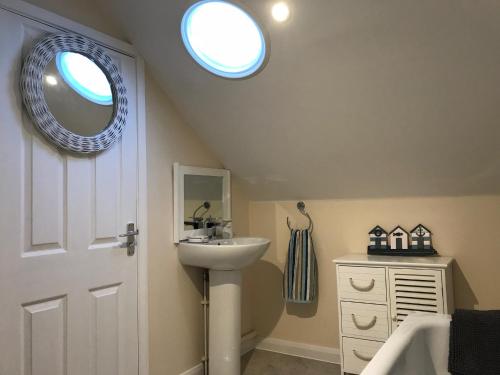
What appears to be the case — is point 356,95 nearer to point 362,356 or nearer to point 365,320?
point 365,320

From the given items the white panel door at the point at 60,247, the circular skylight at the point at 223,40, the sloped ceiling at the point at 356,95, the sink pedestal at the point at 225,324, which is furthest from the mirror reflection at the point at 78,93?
the sink pedestal at the point at 225,324

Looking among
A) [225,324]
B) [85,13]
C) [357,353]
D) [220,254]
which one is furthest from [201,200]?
[357,353]

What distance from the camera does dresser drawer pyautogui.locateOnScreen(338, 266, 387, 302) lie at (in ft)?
7.77

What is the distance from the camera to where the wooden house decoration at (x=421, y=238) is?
2.52 meters

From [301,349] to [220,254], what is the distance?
1214 mm

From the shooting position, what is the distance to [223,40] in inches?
91.3

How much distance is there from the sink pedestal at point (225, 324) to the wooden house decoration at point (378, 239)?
968mm

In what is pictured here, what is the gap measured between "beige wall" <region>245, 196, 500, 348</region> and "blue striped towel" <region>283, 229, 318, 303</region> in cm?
11

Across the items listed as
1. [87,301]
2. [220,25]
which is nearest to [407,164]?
[220,25]

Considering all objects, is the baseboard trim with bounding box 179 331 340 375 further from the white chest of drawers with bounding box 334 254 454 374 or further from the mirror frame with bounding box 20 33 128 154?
the mirror frame with bounding box 20 33 128 154

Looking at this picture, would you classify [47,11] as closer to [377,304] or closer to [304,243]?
[304,243]

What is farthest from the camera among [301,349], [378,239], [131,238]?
[301,349]

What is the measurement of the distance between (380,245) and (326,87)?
1212mm

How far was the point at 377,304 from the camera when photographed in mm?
2377
